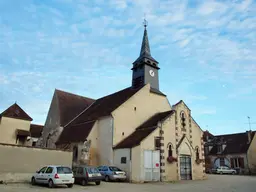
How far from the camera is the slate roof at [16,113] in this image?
26.9 m

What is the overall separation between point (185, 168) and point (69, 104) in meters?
17.1

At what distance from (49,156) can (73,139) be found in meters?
5.96

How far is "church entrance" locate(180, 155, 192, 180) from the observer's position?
75.5 ft

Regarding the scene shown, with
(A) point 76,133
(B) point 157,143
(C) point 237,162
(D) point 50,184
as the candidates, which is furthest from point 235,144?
(D) point 50,184

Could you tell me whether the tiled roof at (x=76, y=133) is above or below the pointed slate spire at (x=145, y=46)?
below

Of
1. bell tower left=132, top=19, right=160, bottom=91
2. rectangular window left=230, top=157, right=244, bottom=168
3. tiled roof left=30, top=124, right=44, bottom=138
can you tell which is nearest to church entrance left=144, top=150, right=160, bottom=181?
bell tower left=132, top=19, right=160, bottom=91

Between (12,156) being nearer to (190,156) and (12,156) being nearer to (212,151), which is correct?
(190,156)

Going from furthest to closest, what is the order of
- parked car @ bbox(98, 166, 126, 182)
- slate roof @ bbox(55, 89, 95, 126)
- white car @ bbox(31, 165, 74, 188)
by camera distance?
slate roof @ bbox(55, 89, 95, 126) → parked car @ bbox(98, 166, 126, 182) → white car @ bbox(31, 165, 74, 188)

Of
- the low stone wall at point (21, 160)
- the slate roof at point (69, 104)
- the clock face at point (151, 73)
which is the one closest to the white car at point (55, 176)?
the low stone wall at point (21, 160)

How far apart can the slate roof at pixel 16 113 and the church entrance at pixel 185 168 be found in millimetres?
17404

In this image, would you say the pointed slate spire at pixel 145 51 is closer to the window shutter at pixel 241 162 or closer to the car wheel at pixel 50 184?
the car wheel at pixel 50 184

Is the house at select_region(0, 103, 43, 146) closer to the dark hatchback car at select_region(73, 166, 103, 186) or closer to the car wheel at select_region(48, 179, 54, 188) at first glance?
the dark hatchback car at select_region(73, 166, 103, 186)

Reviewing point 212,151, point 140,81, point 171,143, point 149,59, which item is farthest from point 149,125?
point 212,151

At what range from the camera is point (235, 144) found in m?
42.8
